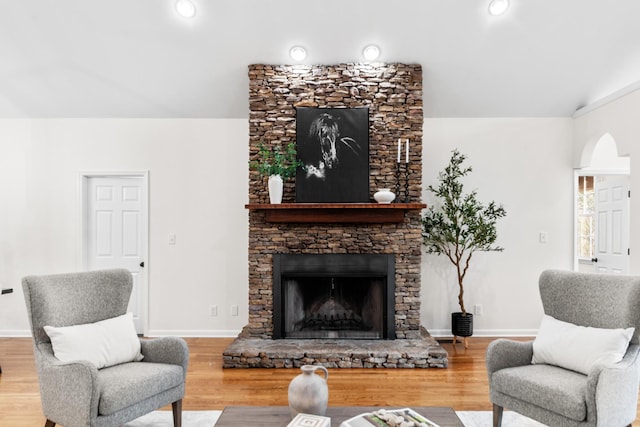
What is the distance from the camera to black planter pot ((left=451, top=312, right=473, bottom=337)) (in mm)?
4207

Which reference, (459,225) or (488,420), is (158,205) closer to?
(459,225)

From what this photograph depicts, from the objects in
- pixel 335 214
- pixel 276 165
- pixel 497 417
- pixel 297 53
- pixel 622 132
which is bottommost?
pixel 497 417

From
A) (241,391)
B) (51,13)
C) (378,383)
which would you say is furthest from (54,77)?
(378,383)

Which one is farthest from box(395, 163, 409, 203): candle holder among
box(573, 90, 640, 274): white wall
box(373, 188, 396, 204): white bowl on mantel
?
box(573, 90, 640, 274): white wall

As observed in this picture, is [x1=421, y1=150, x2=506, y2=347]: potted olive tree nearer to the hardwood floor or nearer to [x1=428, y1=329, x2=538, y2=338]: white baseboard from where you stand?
[x1=428, y1=329, x2=538, y2=338]: white baseboard

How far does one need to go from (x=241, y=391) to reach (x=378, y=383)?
41.2 inches

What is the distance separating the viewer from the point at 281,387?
10.5 ft

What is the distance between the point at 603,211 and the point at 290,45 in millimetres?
4063

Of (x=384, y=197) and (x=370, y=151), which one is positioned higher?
(x=370, y=151)

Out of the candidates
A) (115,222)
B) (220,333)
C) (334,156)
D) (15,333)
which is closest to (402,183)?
(334,156)

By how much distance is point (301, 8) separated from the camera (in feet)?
11.5

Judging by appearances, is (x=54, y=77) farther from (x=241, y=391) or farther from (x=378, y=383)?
(x=378, y=383)

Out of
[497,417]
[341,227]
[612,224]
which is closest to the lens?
[497,417]

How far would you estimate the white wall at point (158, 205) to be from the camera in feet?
15.3
